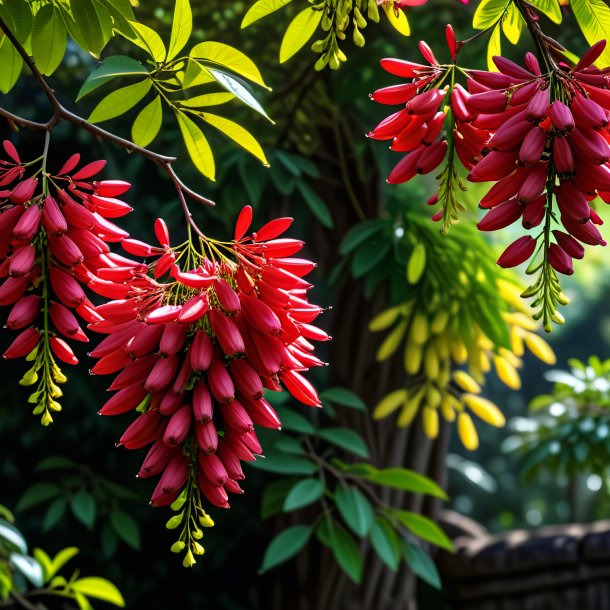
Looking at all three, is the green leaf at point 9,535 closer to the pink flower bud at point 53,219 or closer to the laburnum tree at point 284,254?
the laburnum tree at point 284,254

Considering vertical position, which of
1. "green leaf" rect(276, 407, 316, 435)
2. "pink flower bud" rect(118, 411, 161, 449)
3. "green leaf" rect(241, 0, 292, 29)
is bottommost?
"green leaf" rect(276, 407, 316, 435)

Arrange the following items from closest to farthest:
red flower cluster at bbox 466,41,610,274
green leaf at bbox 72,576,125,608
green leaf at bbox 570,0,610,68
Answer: red flower cluster at bbox 466,41,610,274 → green leaf at bbox 570,0,610,68 → green leaf at bbox 72,576,125,608

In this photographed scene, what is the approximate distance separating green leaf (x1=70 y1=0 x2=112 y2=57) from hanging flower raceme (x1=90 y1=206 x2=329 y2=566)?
17cm

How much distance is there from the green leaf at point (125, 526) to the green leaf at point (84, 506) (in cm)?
4

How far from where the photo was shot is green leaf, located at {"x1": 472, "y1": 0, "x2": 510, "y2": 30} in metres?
0.74

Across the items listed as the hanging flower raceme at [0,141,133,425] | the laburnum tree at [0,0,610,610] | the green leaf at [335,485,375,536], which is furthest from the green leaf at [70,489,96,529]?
the hanging flower raceme at [0,141,133,425]

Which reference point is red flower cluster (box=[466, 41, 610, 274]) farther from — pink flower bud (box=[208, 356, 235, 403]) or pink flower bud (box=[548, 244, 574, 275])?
pink flower bud (box=[208, 356, 235, 403])

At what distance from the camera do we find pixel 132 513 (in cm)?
180

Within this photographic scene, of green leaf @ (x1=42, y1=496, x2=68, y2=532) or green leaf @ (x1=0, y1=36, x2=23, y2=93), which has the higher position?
green leaf @ (x1=0, y1=36, x2=23, y2=93)

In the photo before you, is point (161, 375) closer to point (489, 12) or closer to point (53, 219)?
point (53, 219)

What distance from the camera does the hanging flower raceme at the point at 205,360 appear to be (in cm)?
60

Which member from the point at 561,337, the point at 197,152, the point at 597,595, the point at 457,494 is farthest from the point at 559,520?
the point at 197,152

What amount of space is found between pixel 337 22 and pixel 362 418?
1.15 m

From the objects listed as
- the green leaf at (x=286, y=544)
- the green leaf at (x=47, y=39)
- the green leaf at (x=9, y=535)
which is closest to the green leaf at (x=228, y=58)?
the green leaf at (x=47, y=39)
